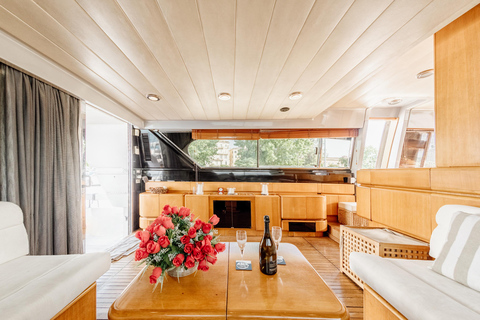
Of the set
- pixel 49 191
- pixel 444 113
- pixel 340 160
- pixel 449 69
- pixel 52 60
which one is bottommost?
pixel 49 191

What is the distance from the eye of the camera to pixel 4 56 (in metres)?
1.51

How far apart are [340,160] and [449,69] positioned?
281 centimetres

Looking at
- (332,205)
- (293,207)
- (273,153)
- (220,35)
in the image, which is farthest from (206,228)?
(332,205)

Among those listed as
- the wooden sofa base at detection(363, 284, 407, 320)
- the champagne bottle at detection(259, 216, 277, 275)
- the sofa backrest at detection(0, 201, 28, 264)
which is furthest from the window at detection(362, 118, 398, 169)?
the sofa backrest at detection(0, 201, 28, 264)

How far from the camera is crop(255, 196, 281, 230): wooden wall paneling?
3703 millimetres

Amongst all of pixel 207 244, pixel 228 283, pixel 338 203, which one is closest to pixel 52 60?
pixel 207 244

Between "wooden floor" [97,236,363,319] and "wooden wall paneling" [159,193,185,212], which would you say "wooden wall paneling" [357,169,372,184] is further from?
"wooden wall paneling" [159,193,185,212]

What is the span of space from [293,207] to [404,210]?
6.42 feet

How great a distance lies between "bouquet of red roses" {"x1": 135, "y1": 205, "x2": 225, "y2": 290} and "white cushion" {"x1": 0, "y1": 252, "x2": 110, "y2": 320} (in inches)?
18.3

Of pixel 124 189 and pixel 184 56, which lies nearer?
pixel 184 56

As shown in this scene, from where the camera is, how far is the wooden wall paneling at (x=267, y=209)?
3.70 m

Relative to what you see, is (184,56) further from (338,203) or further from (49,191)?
(338,203)

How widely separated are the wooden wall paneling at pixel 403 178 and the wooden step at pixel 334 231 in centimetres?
153

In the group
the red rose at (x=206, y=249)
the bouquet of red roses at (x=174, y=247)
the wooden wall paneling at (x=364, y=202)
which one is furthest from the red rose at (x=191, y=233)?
the wooden wall paneling at (x=364, y=202)
